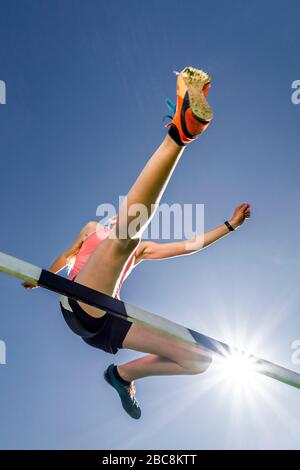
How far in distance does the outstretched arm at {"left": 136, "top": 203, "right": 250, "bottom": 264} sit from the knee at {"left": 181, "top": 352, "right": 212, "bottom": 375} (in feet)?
3.38

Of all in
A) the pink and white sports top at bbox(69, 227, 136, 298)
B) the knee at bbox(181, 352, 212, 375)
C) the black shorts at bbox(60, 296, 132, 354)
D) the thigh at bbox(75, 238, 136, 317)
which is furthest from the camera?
the pink and white sports top at bbox(69, 227, 136, 298)

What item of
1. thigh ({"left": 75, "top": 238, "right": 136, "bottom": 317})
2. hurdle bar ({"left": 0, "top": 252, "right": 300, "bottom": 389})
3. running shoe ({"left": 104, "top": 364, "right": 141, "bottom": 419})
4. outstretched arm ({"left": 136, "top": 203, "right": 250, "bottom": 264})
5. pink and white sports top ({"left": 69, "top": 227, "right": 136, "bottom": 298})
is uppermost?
outstretched arm ({"left": 136, "top": 203, "right": 250, "bottom": 264})

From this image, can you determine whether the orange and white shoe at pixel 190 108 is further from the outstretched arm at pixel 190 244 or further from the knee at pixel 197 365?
the knee at pixel 197 365

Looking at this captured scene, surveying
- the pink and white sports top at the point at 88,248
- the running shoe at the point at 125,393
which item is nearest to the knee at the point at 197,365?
the running shoe at the point at 125,393

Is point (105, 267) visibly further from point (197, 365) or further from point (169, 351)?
point (197, 365)

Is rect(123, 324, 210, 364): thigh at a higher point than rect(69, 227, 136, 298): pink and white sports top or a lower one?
lower

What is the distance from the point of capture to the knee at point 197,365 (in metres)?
3.91

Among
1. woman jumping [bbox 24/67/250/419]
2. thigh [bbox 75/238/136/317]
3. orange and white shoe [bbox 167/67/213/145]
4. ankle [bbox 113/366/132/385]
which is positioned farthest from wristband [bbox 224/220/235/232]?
ankle [bbox 113/366/132/385]

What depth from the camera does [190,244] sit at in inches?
178

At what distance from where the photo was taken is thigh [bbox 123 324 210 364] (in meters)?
3.85

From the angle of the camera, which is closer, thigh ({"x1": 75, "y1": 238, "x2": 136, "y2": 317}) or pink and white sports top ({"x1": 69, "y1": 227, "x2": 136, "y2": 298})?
thigh ({"x1": 75, "y1": 238, "x2": 136, "y2": 317})

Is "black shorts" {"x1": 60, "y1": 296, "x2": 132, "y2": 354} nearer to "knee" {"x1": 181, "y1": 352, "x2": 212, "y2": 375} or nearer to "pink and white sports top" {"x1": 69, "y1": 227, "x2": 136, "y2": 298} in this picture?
"pink and white sports top" {"x1": 69, "y1": 227, "x2": 136, "y2": 298}
